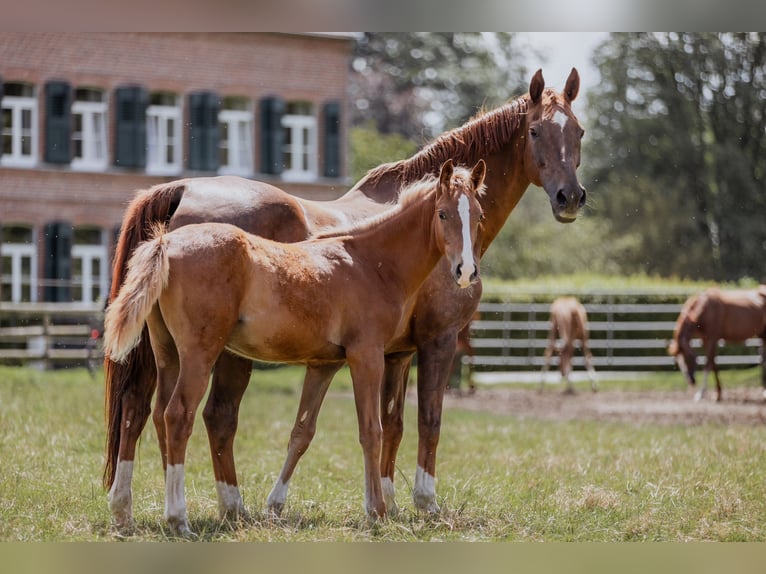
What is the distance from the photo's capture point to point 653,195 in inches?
1315

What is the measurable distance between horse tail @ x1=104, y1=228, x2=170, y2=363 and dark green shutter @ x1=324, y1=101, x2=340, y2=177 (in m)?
20.1

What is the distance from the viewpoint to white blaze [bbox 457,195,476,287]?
18.3 feet

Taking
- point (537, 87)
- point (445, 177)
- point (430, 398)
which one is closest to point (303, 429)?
point (430, 398)

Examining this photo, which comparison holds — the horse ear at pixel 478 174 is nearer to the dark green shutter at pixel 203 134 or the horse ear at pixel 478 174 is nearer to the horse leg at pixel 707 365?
the horse leg at pixel 707 365

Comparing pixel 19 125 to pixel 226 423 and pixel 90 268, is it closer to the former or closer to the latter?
pixel 90 268

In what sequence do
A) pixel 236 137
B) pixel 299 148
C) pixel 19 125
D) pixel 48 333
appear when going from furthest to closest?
pixel 299 148 → pixel 236 137 → pixel 19 125 → pixel 48 333

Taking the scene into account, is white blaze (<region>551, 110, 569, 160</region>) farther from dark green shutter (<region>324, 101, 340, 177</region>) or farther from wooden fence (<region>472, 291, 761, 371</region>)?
dark green shutter (<region>324, 101, 340, 177</region>)

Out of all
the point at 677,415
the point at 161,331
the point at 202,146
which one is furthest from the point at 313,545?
the point at 202,146

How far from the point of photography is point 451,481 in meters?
7.80

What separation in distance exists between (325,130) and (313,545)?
69.2 ft

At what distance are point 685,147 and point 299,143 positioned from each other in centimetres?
1366

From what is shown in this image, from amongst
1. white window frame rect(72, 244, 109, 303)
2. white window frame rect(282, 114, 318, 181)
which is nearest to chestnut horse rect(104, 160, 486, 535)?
white window frame rect(72, 244, 109, 303)
